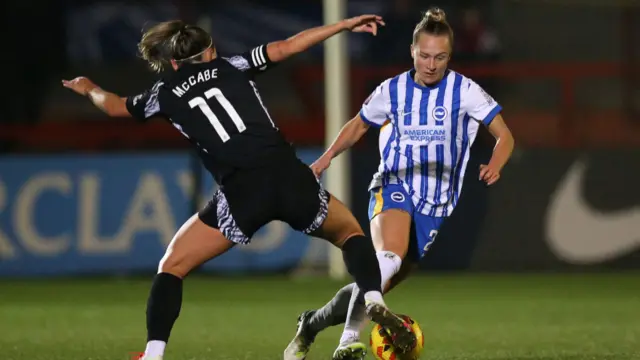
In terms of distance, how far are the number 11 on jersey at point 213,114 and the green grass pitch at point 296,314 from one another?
1614mm

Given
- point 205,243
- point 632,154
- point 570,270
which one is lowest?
point 570,270

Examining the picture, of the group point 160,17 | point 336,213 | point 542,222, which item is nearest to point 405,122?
point 336,213

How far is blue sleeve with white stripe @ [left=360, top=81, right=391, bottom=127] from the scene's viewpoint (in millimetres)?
6832

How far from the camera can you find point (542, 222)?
546 inches

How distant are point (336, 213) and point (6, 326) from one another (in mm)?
3932

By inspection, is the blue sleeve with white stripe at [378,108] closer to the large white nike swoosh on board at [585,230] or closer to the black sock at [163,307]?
the black sock at [163,307]

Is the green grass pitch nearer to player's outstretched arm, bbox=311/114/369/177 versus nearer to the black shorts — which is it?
player's outstretched arm, bbox=311/114/369/177

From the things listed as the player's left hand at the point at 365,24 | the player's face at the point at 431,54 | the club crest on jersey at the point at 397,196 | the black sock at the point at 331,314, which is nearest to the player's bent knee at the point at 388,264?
the black sock at the point at 331,314

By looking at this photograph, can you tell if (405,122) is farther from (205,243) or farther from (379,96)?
(205,243)

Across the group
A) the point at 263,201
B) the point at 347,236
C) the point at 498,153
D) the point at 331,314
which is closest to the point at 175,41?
the point at 263,201

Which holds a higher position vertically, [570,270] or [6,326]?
[6,326]

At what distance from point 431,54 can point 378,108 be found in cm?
43

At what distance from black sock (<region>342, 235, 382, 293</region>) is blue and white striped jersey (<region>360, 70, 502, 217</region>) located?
2.51 feet

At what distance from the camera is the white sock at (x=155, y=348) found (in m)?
5.85
